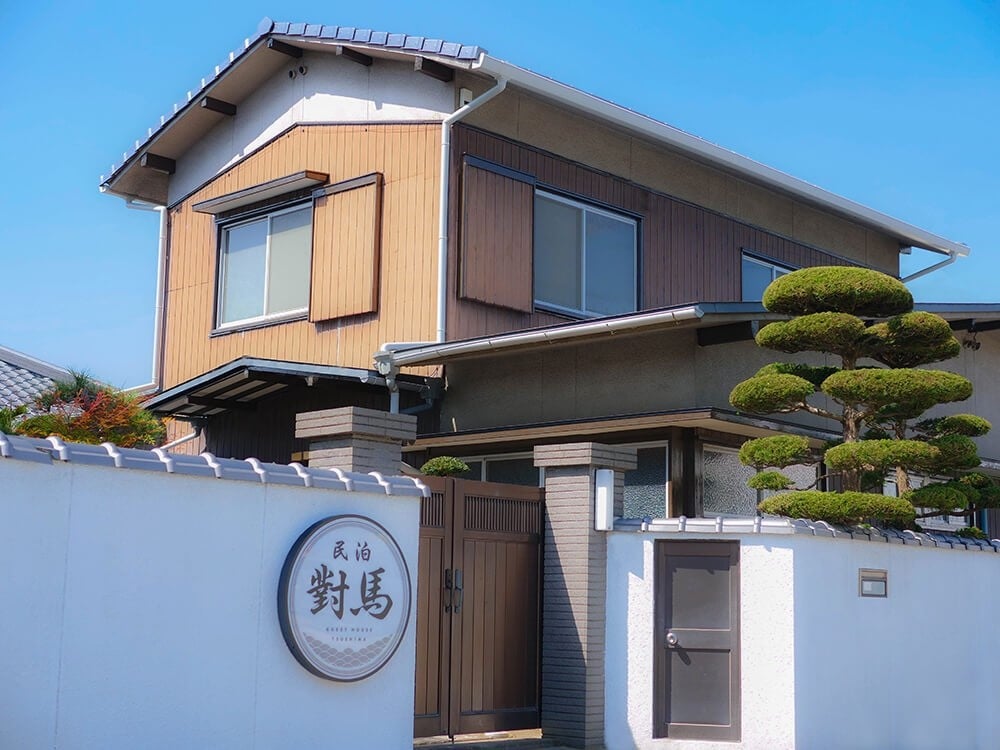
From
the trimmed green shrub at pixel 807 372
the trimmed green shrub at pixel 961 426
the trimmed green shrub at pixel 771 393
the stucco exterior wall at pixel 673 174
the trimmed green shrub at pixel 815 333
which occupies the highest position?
the stucco exterior wall at pixel 673 174

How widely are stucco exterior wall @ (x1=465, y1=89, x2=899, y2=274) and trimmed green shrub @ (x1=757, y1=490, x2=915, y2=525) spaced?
6.19m

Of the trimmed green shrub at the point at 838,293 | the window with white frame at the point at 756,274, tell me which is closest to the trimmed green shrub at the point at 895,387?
the trimmed green shrub at the point at 838,293

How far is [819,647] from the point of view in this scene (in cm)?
966

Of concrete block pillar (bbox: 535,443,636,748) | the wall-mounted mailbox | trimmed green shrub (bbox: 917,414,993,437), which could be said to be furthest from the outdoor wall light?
trimmed green shrub (bbox: 917,414,993,437)

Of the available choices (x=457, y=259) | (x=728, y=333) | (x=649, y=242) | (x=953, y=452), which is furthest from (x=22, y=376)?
(x=953, y=452)

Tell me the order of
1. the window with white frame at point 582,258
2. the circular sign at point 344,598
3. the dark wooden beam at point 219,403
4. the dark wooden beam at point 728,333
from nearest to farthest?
the circular sign at point 344,598
the dark wooden beam at point 728,333
the dark wooden beam at point 219,403
the window with white frame at point 582,258

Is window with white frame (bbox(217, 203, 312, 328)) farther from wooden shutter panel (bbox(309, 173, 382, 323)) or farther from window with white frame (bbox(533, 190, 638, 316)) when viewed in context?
window with white frame (bbox(533, 190, 638, 316))

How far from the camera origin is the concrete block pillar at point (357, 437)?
8852 mm

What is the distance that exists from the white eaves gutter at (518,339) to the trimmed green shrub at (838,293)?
2.44 feet

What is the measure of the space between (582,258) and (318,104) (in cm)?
365

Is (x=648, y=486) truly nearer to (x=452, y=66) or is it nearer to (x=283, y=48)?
(x=452, y=66)

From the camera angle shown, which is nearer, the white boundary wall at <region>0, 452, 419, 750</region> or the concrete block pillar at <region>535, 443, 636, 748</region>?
the white boundary wall at <region>0, 452, 419, 750</region>

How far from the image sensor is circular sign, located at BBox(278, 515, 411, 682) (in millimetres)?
7621

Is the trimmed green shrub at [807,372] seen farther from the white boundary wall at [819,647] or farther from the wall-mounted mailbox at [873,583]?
the wall-mounted mailbox at [873,583]
